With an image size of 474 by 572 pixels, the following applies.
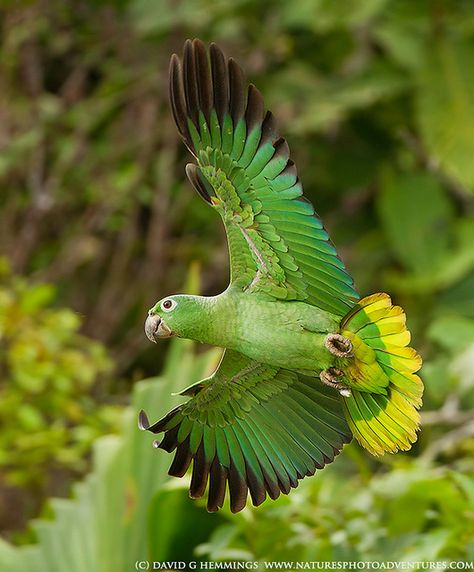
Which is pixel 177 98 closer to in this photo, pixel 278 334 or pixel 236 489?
pixel 278 334

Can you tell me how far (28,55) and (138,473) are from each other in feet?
7.44

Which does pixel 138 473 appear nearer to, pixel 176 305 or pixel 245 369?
pixel 245 369

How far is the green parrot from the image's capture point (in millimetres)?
759

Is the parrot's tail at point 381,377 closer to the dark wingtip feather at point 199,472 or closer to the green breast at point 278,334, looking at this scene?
the green breast at point 278,334

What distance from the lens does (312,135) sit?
3.40 m

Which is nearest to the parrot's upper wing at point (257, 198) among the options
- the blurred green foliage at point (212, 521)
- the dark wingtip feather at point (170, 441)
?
the dark wingtip feather at point (170, 441)

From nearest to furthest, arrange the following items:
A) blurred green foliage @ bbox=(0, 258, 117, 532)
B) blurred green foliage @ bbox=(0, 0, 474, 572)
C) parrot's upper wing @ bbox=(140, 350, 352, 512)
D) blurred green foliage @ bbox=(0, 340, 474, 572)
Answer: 1. parrot's upper wing @ bbox=(140, 350, 352, 512)
2. blurred green foliage @ bbox=(0, 340, 474, 572)
3. blurred green foliage @ bbox=(0, 258, 117, 532)
4. blurred green foliage @ bbox=(0, 0, 474, 572)

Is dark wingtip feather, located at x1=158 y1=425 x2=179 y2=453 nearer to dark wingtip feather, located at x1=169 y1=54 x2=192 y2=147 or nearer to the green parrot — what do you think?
the green parrot

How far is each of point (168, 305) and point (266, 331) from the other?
0.08 meters

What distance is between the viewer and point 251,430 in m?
0.90

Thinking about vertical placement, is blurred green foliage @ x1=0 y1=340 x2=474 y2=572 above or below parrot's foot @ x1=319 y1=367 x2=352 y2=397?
above

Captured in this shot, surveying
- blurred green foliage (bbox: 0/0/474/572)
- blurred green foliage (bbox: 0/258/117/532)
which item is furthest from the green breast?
blurred green foliage (bbox: 0/258/117/532)

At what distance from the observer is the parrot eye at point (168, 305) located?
0.76 meters

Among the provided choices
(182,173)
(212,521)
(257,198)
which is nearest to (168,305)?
(257,198)
